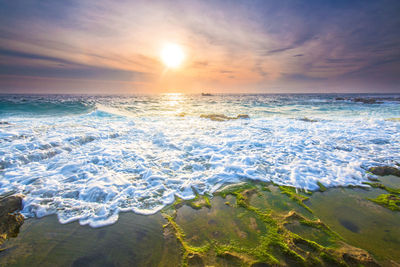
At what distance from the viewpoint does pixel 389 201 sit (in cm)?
378

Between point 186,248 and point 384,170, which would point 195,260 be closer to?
point 186,248

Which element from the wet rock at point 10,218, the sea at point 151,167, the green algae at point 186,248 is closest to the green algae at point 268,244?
the green algae at point 186,248

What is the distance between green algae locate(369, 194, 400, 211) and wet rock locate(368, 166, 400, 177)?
4.67 ft

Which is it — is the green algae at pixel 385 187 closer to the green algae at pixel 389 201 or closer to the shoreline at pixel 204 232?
the green algae at pixel 389 201

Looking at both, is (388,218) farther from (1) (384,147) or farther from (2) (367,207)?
(1) (384,147)

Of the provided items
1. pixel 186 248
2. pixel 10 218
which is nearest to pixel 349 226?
pixel 186 248

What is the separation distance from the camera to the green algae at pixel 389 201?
142 inches

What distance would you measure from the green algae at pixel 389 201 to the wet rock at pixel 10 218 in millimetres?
7375

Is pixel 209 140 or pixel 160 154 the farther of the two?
pixel 209 140

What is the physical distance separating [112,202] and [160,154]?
10.2 feet

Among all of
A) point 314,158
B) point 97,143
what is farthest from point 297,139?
point 97,143

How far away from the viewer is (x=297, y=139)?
8859mm

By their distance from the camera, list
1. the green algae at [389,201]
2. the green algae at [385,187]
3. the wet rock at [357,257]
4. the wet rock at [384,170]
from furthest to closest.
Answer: the wet rock at [384,170], the green algae at [385,187], the green algae at [389,201], the wet rock at [357,257]

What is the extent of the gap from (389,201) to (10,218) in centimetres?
798
